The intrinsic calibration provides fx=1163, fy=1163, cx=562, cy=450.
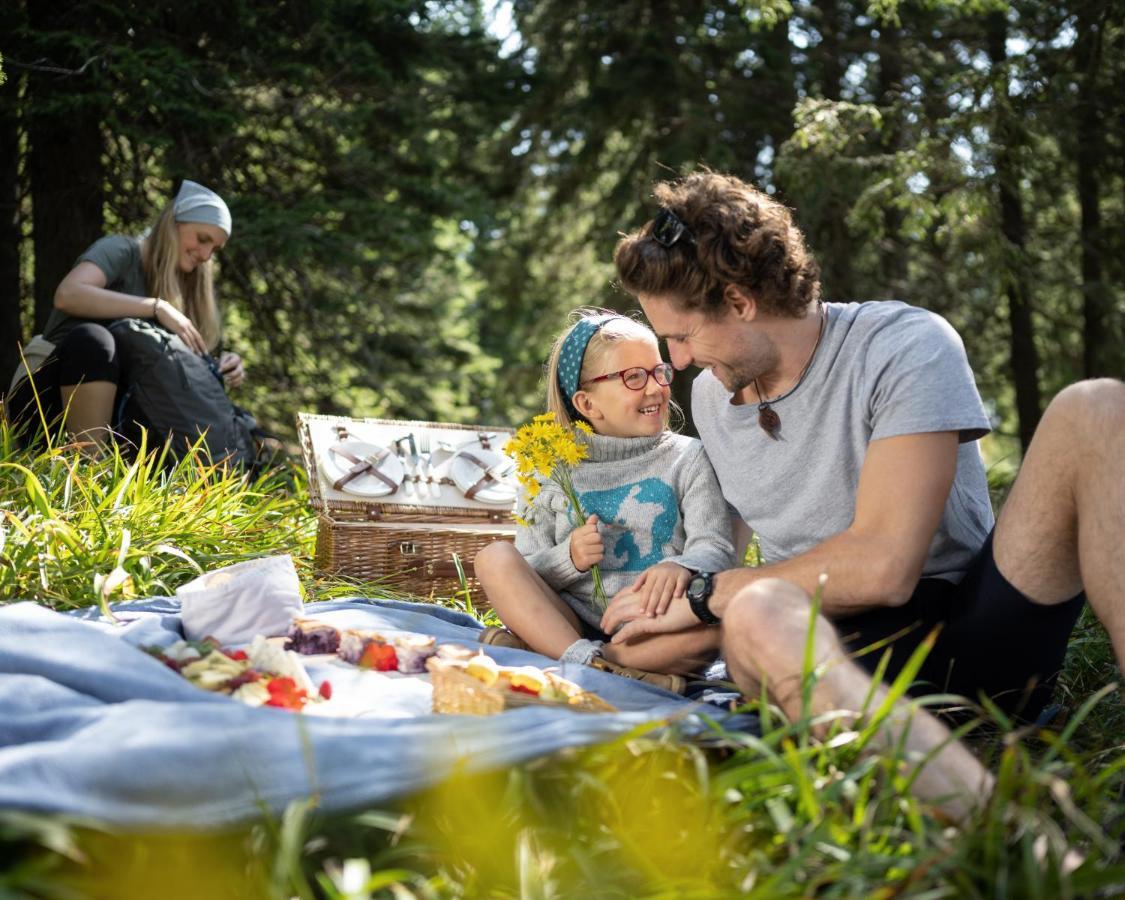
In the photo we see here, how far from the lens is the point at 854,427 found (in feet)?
8.39

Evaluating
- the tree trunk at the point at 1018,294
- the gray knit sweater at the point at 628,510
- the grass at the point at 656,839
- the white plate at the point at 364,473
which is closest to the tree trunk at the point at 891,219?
the tree trunk at the point at 1018,294

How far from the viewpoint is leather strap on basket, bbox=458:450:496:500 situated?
4.56m

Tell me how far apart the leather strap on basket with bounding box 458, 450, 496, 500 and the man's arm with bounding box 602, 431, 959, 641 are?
2318 millimetres

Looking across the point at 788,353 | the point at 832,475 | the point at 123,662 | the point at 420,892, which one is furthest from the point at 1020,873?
the point at 123,662

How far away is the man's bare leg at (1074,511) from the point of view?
2.05m

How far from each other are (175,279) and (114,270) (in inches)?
10.1

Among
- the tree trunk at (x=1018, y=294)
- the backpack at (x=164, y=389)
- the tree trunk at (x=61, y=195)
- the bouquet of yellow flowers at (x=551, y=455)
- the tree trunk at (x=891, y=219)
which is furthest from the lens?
the tree trunk at (x=891, y=219)

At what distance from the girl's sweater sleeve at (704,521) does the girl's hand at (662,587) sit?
11 centimetres

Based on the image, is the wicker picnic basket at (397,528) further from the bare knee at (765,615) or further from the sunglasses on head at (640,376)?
the bare knee at (765,615)

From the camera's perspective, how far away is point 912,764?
1.80m

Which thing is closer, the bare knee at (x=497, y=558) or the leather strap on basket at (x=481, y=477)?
the bare knee at (x=497, y=558)

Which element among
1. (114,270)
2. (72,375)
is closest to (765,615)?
(72,375)

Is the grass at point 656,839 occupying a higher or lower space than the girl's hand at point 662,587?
lower

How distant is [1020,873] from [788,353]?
136 cm
